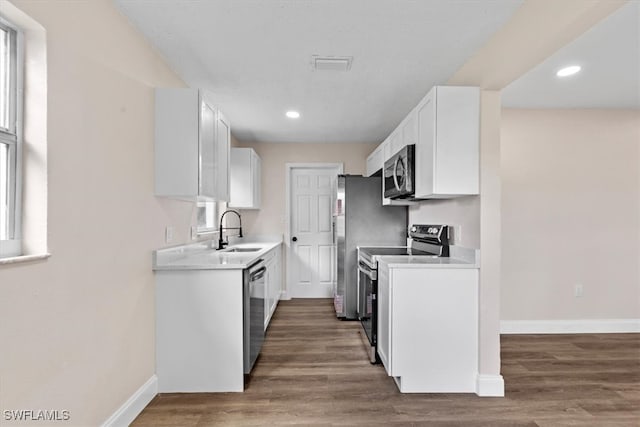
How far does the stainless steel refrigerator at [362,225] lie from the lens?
3.83 metres

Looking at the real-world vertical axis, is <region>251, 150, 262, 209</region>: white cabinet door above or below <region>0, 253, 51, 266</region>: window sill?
above

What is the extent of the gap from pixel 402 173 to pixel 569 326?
2.56 m

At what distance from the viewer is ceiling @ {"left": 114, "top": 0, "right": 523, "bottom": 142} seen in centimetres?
178

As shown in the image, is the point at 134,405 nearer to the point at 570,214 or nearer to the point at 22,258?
the point at 22,258

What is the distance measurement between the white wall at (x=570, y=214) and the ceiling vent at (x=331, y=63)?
2022 mm

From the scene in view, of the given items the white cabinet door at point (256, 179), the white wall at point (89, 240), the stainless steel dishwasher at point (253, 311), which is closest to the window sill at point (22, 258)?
the white wall at point (89, 240)

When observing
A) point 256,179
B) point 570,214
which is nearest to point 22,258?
point 256,179

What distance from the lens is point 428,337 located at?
225 cm

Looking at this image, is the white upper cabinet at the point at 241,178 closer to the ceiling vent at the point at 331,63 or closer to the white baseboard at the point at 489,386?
the ceiling vent at the point at 331,63

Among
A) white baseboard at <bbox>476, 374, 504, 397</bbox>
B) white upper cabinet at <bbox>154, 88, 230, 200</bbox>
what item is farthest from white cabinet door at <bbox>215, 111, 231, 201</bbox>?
white baseboard at <bbox>476, 374, 504, 397</bbox>

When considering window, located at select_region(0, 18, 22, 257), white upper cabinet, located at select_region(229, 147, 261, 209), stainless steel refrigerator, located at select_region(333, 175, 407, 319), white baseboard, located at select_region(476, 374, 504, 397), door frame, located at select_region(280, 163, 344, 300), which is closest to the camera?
window, located at select_region(0, 18, 22, 257)

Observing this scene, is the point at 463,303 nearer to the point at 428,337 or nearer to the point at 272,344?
the point at 428,337
